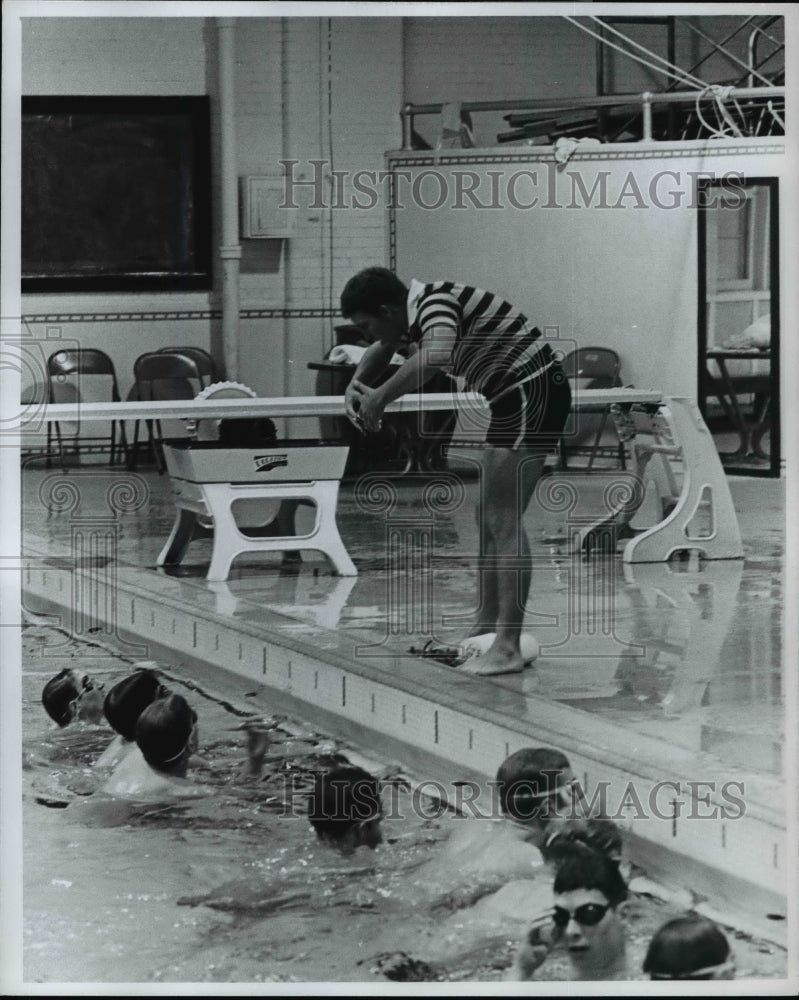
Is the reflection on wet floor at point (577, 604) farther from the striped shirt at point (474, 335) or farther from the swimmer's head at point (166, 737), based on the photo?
the striped shirt at point (474, 335)

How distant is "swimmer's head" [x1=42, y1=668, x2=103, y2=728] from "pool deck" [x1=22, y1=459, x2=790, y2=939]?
45cm

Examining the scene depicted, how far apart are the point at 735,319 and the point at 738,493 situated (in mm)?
1601

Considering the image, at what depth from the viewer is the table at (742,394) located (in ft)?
32.4

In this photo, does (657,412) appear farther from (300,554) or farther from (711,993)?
(711,993)

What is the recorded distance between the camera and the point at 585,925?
10.2ft

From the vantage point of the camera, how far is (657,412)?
7027 millimetres

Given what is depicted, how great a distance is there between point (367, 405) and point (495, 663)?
871 mm

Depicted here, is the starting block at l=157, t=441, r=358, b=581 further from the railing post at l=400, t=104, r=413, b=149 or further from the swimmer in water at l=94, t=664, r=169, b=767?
the railing post at l=400, t=104, r=413, b=149

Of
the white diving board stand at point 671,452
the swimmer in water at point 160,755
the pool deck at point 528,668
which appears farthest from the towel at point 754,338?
the swimmer in water at point 160,755

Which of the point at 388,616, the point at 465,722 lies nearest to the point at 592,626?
the point at 388,616

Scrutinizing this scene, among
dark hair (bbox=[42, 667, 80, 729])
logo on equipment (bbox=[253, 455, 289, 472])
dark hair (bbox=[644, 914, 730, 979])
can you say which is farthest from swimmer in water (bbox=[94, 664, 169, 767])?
dark hair (bbox=[644, 914, 730, 979])

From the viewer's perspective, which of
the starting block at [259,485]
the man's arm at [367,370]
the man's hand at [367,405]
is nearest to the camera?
the man's hand at [367,405]

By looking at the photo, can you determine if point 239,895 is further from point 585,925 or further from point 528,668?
point 528,668

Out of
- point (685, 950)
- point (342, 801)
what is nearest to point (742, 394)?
point (342, 801)
